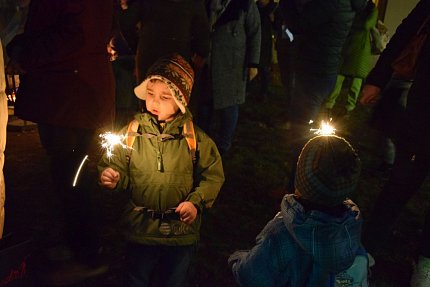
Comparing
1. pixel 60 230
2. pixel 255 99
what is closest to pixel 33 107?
pixel 60 230

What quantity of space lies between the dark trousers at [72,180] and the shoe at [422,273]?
7.78ft

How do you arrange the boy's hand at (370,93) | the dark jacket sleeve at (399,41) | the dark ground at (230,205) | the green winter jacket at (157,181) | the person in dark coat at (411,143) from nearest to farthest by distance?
the green winter jacket at (157,181), the person in dark coat at (411,143), the dark jacket sleeve at (399,41), the boy's hand at (370,93), the dark ground at (230,205)

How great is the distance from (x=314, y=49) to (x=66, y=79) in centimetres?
233

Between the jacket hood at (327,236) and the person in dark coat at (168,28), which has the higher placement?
the person in dark coat at (168,28)

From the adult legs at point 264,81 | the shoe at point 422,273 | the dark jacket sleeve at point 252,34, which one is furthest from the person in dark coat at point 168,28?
the adult legs at point 264,81

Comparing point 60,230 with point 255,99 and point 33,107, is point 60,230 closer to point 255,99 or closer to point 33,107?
point 33,107

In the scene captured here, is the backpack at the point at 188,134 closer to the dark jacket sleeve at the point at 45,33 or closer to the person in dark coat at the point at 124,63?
the dark jacket sleeve at the point at 45,33

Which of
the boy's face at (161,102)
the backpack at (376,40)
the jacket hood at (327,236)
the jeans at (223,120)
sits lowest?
the jacket hood at (327,236)

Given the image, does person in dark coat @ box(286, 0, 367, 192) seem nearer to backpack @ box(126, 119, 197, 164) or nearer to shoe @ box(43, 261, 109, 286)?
backpack @ box(126, 119, 197, 164)

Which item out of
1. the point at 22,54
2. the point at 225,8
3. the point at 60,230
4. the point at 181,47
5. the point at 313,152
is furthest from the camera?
the point at 225,8

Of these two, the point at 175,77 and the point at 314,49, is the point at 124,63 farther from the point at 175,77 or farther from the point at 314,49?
the point at 175,77

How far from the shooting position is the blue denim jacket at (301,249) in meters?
1.74

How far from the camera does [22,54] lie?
271 cm

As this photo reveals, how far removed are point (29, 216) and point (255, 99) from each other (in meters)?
6.24
